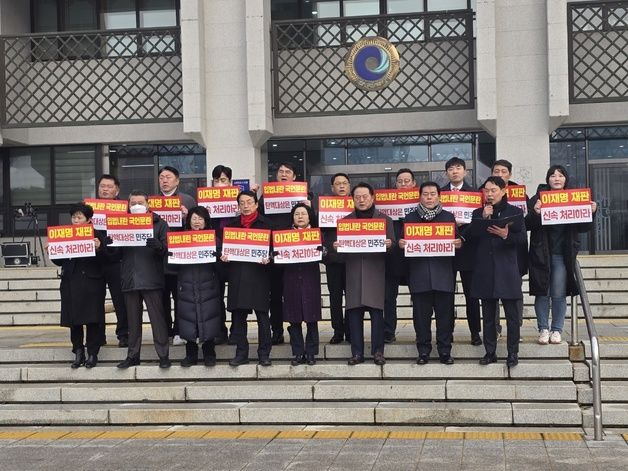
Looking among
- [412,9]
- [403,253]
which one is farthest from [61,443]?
[412,9]

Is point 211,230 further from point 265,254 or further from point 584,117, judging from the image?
point 584,117

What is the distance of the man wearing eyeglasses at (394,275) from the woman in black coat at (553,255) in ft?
4.59

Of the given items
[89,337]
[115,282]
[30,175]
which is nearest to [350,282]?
[115,282]

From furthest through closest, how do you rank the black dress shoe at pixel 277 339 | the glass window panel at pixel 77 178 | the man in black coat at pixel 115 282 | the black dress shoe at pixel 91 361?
the glass window panel at pixel 77 178 < the man in black coat at pixel 115 282 < the black dress shoe at pixel 277 339 < the black dress shoe at pixel 91 361

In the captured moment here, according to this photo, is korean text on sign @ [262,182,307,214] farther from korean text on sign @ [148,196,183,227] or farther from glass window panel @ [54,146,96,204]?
glass window panel @ [54,146,96,204]

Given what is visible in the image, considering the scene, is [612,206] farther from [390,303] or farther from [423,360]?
[423,360]

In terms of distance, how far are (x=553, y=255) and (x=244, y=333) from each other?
11.3ft

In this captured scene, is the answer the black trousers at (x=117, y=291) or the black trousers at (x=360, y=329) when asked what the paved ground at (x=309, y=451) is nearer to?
the black trousers at (x=360, y=329)

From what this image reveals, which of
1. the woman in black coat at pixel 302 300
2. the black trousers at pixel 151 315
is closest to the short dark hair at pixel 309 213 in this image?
the woman in black coat at pixel 302 300

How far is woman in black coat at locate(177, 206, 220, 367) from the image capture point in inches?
382

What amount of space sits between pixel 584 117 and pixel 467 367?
34.8ft

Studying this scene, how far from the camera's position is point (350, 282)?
9648mm

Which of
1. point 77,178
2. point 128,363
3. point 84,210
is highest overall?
point 77,178

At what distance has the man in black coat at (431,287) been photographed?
30.9 ft
